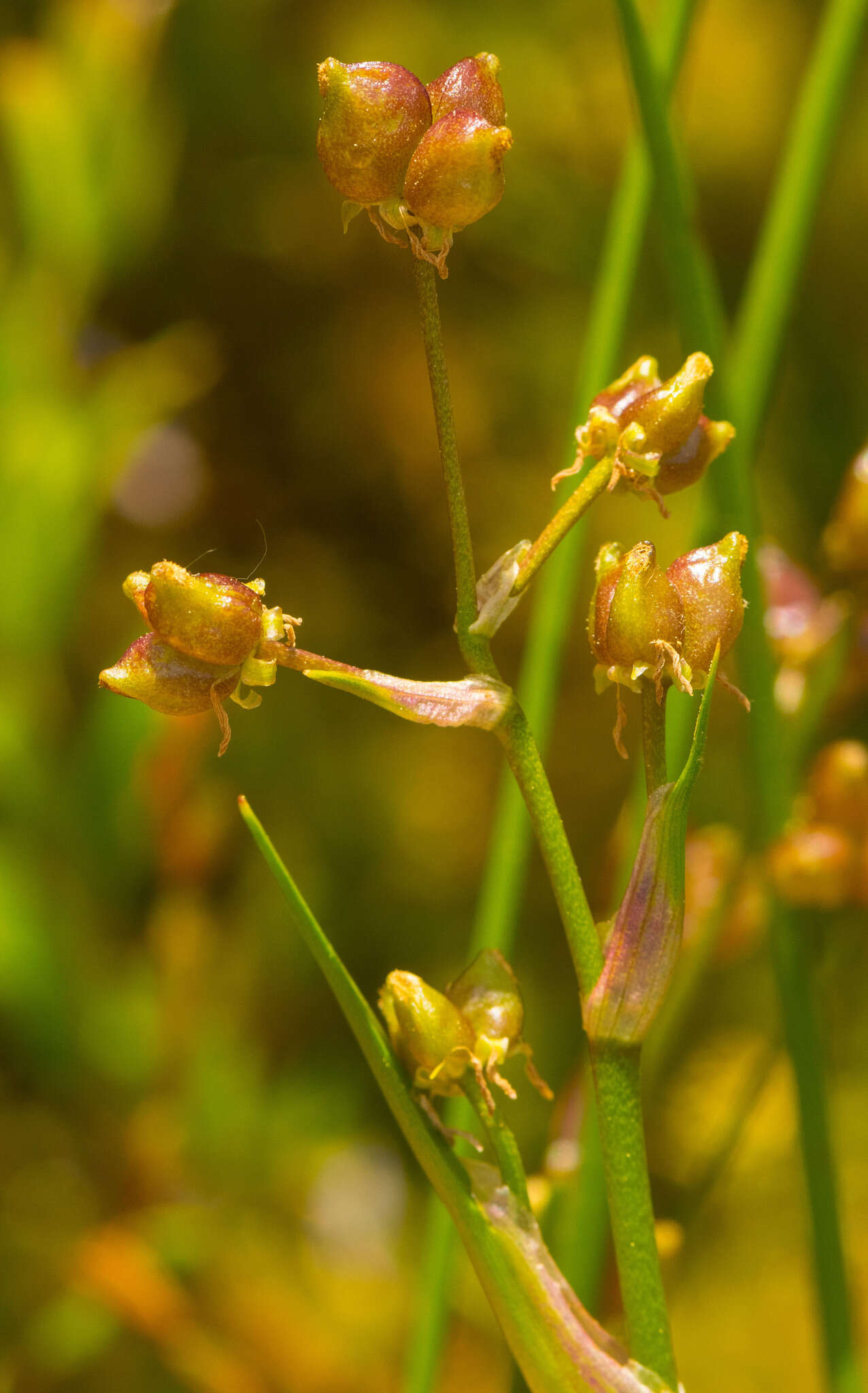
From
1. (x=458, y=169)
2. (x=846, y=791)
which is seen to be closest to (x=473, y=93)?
(x=458, y=169)

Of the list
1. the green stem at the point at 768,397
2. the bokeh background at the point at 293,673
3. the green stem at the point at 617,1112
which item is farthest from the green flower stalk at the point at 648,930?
the bokeh background at the point at 293,673

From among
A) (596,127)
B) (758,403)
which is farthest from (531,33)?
(758,403)

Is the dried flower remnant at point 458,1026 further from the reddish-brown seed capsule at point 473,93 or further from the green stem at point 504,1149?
the reddish-brown seed capsule at point 473,93

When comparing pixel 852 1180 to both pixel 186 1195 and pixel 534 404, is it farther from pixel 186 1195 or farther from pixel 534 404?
pixel 534 404

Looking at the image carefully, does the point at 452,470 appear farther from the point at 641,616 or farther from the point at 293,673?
the point at 293,673

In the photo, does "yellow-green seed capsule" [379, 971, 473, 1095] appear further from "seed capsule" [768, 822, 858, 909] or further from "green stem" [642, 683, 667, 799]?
"seed capsule" [768, 822, 858, 909]
